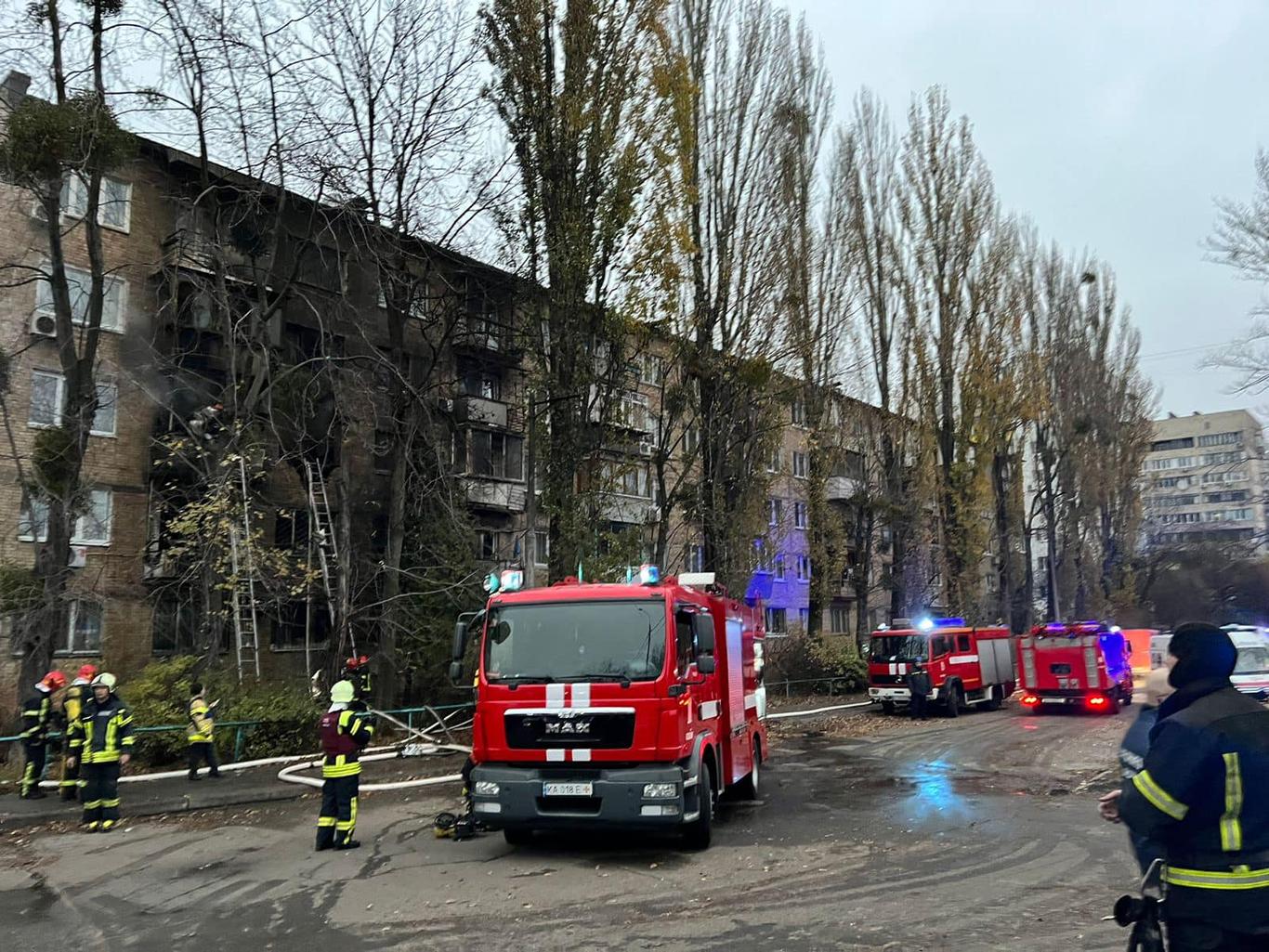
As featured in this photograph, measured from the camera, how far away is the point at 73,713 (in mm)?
11898

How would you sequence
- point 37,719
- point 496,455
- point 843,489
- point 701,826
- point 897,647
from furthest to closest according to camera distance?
point 843,489 < point 496,455 < point 897,647 < point 37,719 < point 701,826

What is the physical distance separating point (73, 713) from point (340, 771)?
4.98 meters

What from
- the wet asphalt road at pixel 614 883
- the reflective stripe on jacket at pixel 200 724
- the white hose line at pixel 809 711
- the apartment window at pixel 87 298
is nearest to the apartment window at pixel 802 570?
the white hose line at pixel 809 711

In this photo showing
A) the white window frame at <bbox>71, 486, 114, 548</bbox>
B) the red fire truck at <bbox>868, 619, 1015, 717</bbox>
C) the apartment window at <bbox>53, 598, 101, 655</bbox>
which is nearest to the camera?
the apartment window at <bbox>53, 598, 101, 655</bbox>

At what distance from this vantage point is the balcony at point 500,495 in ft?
91.4

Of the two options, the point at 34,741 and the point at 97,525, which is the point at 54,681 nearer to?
the point at 34,741

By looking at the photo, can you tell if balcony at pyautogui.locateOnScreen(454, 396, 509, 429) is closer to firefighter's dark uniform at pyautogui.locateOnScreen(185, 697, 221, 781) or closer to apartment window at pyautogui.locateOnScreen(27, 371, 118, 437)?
apartment window at pyautogui.locateOnScreen(27, 371, 118, 437)

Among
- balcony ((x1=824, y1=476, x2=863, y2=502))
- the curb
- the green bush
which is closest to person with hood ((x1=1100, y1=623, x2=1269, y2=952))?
the curb

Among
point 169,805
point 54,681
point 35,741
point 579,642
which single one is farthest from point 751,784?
point 54,681

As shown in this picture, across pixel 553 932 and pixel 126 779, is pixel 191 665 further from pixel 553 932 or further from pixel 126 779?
pixel 553 932

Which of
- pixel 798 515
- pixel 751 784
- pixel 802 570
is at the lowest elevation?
pixel 751 784

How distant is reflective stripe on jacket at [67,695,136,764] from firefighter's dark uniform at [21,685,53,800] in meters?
2.10

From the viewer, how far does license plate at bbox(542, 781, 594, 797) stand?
28.0 feet

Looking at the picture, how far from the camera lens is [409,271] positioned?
21844mm
